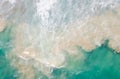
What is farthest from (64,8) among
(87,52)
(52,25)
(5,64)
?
(5,64)

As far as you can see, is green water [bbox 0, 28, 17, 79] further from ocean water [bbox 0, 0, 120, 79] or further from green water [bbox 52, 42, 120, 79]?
green water [bbox 52, 42, 120, 79]

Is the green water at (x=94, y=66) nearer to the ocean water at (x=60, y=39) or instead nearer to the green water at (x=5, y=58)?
the ocean water at (x=60, y=39)

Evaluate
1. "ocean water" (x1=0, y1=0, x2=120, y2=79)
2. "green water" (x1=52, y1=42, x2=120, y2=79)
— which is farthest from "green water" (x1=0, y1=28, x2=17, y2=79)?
"green water" (x1=52, y1=42, x2=120, y2=79)

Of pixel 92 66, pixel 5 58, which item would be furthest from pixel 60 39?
pixel 5 58

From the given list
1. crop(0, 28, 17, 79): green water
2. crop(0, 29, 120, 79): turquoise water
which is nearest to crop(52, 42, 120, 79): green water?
crop(0, 29, 120, 79): turquoise water

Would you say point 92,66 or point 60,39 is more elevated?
point 60,39

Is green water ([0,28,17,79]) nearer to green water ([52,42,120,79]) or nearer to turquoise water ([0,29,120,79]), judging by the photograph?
turquoise water ([0,29,120,79])

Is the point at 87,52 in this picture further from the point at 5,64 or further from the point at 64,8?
the point at 5,64

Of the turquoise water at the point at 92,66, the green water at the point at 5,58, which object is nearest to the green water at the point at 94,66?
the turquoise water at the point at 92,66

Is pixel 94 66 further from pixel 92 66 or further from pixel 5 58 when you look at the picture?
pixel 5 58
